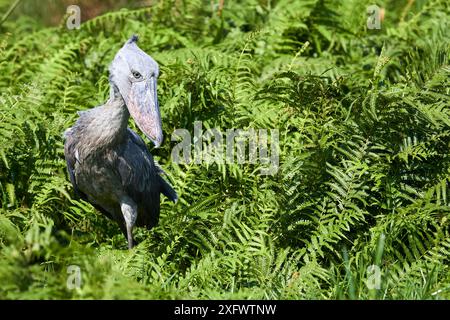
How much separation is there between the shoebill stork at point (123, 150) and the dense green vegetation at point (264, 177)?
10.9 inches

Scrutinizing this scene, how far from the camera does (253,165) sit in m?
7.12

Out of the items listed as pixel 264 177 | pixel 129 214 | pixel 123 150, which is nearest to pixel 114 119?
pixel 123 150

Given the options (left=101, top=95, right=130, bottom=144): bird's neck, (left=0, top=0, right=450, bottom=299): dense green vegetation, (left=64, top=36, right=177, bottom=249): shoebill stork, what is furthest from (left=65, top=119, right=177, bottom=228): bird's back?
(left=0, top=0, right=450, bottom=299): dense green vegetation

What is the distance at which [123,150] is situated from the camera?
631 centimetres

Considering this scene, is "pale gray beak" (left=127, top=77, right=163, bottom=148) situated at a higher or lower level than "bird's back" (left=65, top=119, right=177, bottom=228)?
higher

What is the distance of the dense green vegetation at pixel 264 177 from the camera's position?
19.0ft

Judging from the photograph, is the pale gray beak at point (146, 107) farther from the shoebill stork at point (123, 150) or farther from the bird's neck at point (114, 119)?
the bird's neck at point (114, 119)

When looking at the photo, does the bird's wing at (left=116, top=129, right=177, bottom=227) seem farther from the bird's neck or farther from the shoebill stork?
the bird's neck

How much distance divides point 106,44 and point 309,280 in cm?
377

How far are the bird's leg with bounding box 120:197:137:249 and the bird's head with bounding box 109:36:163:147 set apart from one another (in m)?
0.72

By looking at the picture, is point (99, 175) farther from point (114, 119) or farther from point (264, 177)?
point (264, 177)

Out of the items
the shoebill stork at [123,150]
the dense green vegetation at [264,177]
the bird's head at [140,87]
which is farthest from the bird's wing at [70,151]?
the bird's head at [140,87]

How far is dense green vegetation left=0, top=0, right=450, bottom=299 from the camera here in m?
5.78
